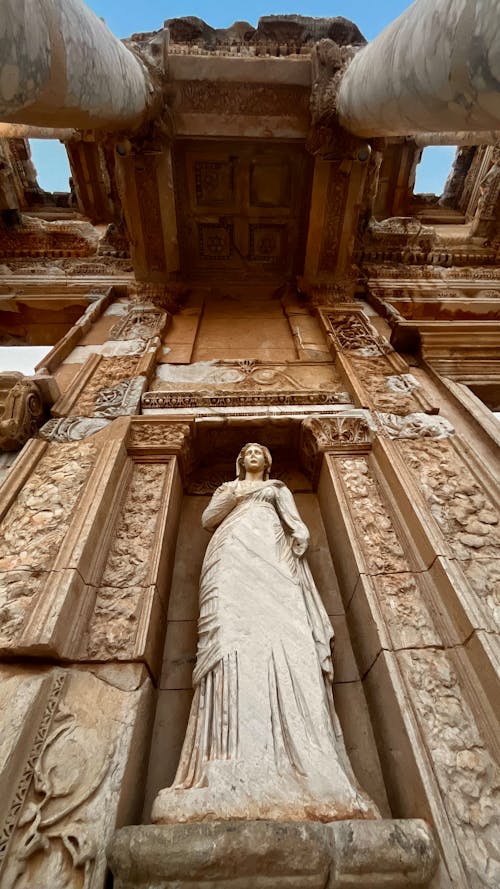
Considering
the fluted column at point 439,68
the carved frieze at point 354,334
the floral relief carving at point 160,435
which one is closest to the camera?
the fluted column at point 439,68

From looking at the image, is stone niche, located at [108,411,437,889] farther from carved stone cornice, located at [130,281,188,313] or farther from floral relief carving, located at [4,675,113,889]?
carved stone cornice, located at [130,281,188,313]

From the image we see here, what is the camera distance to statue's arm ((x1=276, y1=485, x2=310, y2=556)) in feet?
10.5

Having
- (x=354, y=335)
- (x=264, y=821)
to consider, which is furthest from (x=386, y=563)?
(x=354, y=335)

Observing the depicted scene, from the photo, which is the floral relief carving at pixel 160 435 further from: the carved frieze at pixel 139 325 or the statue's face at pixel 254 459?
the carved frieze at pixel 139 325

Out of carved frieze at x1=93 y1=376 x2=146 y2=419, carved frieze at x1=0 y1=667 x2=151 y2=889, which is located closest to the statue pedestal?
carved frieze at x1=0 y1=667 x2=151 y2=889

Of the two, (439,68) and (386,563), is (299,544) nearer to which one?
(386,563)

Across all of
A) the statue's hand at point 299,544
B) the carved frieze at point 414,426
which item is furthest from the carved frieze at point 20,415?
the carved frieze at point 414,426

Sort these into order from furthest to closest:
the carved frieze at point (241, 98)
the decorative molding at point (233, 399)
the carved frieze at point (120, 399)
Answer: the carved frieze at point (241, 98) → the decorative molding at point (233, 399) → the carved frieze at point (120, 399)

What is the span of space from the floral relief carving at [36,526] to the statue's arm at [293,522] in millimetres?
1649

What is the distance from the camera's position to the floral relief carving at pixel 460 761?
1826mm

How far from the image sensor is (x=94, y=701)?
2279 mm

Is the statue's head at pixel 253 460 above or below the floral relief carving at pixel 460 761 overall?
above

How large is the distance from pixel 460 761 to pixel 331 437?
2735mm

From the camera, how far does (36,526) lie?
10.3ft
